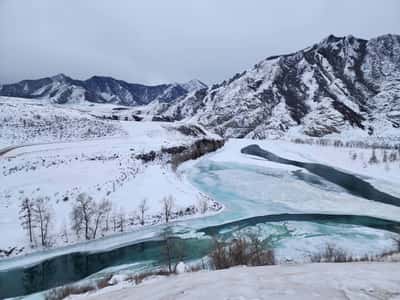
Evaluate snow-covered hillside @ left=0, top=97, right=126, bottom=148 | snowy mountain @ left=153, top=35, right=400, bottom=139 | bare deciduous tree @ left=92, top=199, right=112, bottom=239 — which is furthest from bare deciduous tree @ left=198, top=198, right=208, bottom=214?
snowy mountain @ left=153, top=35, right=400, bottom=139

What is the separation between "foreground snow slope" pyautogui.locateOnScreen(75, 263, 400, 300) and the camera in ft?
13.4

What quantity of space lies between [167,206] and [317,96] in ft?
464

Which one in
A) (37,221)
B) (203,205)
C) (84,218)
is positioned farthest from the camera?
(203,205)

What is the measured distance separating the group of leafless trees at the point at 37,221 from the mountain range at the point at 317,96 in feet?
333

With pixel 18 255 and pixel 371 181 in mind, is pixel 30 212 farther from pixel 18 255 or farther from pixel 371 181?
pixel 371 181

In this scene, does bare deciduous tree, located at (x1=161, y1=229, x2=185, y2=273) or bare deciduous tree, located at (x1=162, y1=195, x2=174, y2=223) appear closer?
bare deciduous tree, located at (x1=161, y1=229, x2=185, y2=273)

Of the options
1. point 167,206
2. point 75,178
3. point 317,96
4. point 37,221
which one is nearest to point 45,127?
point 75,178

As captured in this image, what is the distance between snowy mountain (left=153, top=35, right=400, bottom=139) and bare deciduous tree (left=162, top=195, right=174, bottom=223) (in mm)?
92759

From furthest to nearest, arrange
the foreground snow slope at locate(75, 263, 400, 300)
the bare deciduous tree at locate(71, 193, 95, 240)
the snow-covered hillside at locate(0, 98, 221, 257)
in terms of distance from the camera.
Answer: the snow-covered hillside at locate(0, 98, 221, 257)
the bare deciduous tree at locate(71, 193, 95, 240)
the foreground snow slope at locate(75, 263, 400, 300)

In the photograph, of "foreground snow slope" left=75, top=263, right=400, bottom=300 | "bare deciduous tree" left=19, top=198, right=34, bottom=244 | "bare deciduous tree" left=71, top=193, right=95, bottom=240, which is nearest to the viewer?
"foreground snow slope" left=75, top=263, right=400, bottom=300

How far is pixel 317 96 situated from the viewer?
5586 inches

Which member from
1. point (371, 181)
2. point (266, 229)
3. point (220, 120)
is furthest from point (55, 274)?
point (220, 120)

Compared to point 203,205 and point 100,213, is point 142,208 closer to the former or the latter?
point 100,213

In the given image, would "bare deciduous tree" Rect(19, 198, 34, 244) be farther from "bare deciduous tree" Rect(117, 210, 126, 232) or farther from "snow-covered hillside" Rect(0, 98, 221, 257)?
"bare deciduous tree" Rect(117, 210, 126, 232)
